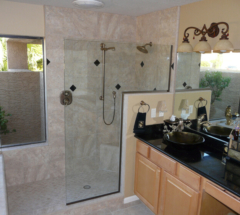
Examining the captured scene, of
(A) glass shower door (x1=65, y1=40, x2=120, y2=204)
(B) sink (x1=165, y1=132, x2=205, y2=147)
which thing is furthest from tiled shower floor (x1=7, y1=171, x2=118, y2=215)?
(B) sink (x1=165, y1=132, x2=205, y2=147)

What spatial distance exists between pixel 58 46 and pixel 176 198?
98.2 inches

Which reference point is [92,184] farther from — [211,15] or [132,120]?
[211,15]

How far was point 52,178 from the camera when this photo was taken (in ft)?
11.7

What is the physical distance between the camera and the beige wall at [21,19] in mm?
2996

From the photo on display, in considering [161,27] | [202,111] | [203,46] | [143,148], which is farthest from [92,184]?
[161,27]

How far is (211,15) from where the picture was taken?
2.55 metres

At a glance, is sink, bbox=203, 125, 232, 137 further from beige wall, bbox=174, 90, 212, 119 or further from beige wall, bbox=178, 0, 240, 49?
beige wall, bbox=178, 0, 240, 49

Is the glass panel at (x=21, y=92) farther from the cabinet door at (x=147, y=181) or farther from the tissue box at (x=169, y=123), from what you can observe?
the tissue box at (x=169, y=123)

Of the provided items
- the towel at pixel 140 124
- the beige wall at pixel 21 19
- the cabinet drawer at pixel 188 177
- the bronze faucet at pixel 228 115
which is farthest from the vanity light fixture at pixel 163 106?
the beige wall at pixel 21 19

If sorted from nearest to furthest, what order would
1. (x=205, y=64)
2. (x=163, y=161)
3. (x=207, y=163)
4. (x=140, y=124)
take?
(x=207, y=163)
(x=163, y=161)
(x=205, y=64)
(x=140, y=124)

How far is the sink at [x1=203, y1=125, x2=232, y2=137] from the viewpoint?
247 centimetres

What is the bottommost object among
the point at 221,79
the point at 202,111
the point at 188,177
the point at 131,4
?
the point at 188,177

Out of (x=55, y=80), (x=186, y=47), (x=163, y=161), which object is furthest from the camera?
(x=55, y=80)

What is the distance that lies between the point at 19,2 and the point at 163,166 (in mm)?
2711
